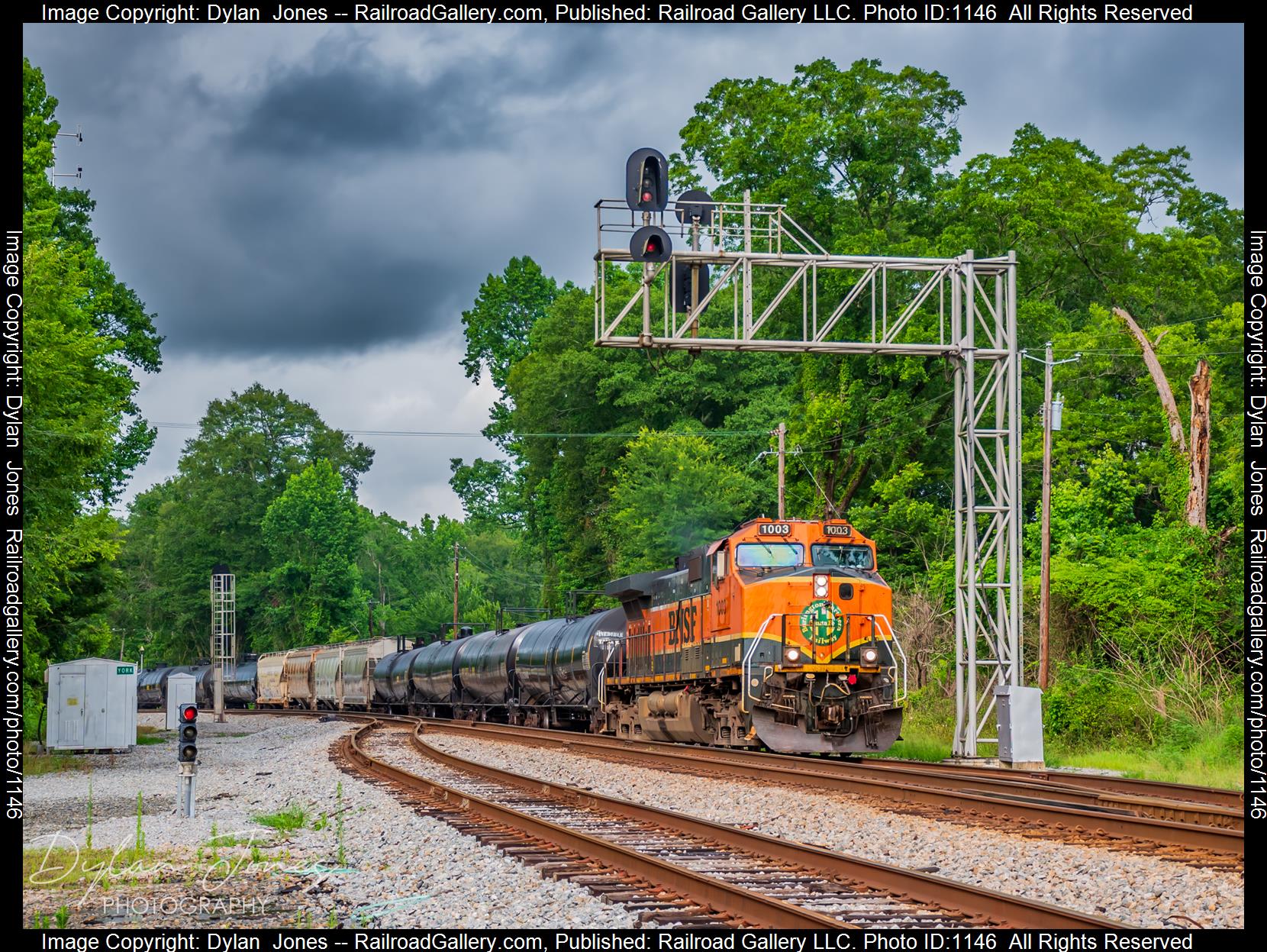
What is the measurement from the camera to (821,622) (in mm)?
20766

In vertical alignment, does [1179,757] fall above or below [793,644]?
below

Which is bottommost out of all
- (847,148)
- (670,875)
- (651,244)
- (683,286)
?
(670,875)

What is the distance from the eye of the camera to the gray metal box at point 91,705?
1150 inches

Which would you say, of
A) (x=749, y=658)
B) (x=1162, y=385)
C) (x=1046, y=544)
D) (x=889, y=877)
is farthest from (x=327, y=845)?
(x=1162, y=385)

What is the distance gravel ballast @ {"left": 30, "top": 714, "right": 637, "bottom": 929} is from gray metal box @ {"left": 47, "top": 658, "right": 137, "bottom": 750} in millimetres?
5040

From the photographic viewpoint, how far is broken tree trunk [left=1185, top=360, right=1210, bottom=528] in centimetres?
2842

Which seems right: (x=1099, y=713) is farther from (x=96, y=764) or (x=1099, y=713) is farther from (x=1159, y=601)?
(x=96, y=764)

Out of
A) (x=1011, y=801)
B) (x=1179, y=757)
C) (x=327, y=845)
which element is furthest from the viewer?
(x=1179, y=757)

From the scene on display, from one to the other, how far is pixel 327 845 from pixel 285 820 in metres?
2.20

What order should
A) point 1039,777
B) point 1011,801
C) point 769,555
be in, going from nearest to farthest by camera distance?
1. point 1011,801
2. point 1039,777
3. point 769,555

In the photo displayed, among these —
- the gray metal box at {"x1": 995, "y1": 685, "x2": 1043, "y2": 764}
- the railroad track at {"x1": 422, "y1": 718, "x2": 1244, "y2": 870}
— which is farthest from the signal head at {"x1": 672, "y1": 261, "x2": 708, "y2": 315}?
the gray metal box at {"x1": 995, "y1": 685, "x2": 1043, "y2": 764}

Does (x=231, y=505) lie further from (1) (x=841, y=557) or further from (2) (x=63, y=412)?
(1) (x=841, y=557)
